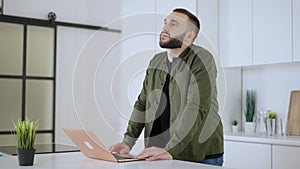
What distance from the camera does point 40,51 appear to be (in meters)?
4.28

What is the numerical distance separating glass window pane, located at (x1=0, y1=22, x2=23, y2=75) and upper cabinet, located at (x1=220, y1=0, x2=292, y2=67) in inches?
74.2

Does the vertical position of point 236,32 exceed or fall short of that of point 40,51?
it exceeds it

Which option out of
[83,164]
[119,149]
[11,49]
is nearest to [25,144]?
[83,164]

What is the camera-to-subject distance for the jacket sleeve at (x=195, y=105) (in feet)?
6.63

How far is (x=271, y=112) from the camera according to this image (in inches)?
157

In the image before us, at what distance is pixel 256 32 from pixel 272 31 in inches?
6.6

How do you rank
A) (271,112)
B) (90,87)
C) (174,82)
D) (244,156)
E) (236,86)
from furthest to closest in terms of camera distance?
(90,87) → (236,86) → (271,112) → (244,156) → (174,82)

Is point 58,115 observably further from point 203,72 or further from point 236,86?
point 203,72

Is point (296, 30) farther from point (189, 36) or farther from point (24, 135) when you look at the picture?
point (24, 135)

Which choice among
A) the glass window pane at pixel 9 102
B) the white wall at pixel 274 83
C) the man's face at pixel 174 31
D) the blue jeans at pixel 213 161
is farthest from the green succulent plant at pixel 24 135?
the white wall at pixel 274 83

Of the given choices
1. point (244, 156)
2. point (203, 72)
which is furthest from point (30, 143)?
point (244, 156)

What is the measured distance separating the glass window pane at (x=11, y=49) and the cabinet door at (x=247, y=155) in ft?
6.67

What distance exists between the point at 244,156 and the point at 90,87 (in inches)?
71.5

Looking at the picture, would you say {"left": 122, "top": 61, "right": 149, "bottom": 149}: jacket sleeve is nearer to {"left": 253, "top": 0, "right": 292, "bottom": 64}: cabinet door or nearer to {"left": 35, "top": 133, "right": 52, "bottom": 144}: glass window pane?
{"left": 253, "top": 0, "right": 292, "bottom": 64}: cabinet door
